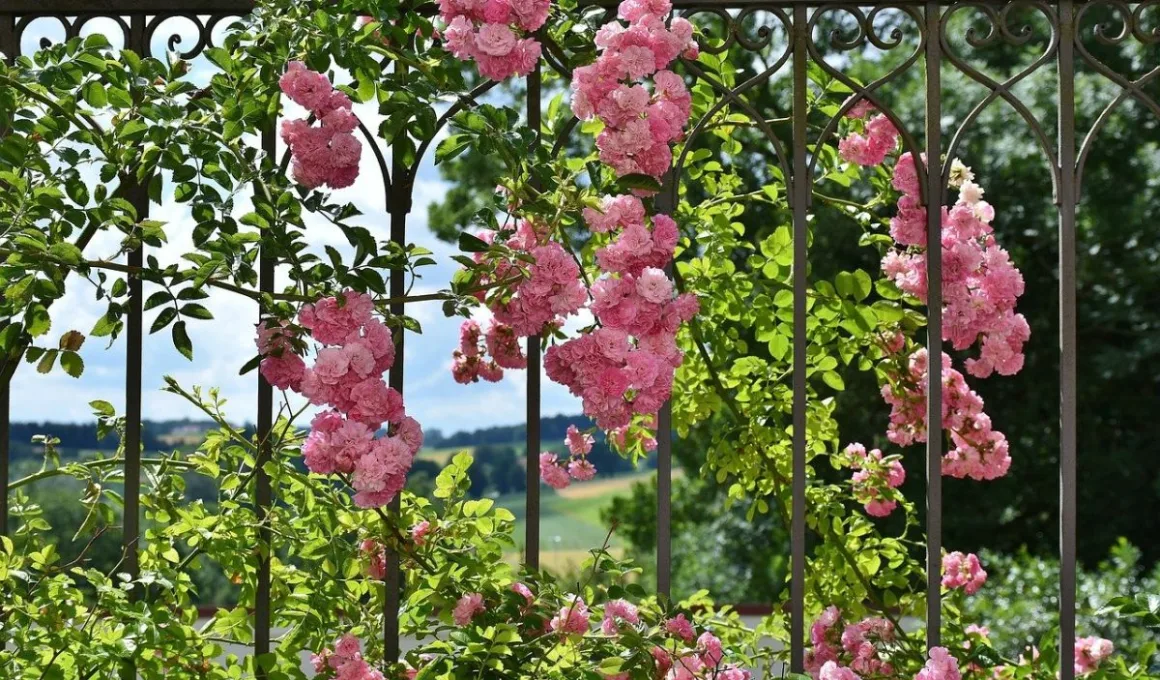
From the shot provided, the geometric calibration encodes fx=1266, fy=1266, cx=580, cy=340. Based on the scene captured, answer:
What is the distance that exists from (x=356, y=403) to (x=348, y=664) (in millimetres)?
452

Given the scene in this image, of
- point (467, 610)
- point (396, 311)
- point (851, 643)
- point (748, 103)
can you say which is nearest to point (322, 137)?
point (396, 311)


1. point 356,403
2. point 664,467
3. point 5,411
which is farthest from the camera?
point 5,411

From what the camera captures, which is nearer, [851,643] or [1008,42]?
[1008,42]

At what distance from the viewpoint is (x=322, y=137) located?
6.47ft

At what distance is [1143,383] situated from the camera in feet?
28.2

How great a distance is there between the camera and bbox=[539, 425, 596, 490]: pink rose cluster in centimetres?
259

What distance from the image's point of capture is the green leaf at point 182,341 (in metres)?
1.92

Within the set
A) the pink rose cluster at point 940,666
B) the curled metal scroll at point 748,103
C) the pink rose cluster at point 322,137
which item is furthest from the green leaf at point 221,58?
the pink rose cluster at point 940,666

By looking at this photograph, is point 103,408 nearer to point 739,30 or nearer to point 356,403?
point 356,403

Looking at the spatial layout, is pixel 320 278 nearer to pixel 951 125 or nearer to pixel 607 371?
pixel 607 371

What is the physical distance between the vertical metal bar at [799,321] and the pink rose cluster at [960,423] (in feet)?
1.94

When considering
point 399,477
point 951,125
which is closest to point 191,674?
point 399,477

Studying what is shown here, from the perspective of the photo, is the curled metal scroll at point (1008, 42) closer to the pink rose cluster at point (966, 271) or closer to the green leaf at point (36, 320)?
the pink rose cluster at point (966, 271)

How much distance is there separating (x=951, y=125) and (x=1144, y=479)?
266 centimetres
